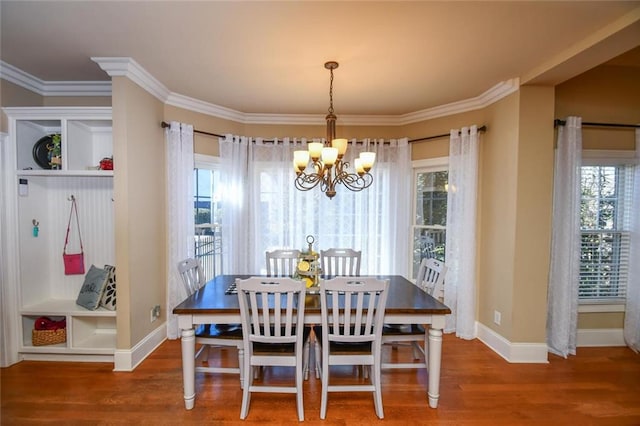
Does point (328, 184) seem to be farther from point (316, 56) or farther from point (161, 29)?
point (161, 29)

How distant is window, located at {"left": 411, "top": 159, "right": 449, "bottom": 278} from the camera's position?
11.7 ft

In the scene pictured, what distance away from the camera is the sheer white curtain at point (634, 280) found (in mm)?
2945

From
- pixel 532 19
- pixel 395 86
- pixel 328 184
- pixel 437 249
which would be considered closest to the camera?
pixel 532 19

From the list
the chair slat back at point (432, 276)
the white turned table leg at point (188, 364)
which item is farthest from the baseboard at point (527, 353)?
the white turned table leg at point (188, 364)

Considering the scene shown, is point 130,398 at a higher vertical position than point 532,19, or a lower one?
lower

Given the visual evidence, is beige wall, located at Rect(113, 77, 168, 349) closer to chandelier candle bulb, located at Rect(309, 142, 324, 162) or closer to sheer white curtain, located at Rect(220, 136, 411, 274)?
sheer white curtain, located at Rect(220, 136, 411, 274)

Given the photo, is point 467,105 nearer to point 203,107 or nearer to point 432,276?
point 432,276

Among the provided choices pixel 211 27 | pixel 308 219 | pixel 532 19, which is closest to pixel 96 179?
pixel 211 27

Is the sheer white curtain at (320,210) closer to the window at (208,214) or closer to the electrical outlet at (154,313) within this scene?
the window at (208,214)

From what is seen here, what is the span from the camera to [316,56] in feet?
7.69

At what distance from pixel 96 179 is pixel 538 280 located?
14.6 ft

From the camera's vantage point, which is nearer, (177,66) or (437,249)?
(177,66)

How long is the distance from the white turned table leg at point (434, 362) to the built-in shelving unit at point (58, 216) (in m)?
2.78

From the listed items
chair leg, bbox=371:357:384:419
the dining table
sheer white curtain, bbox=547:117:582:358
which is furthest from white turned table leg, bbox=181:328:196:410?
sheer white curtain, bbox=547:117:582:358
